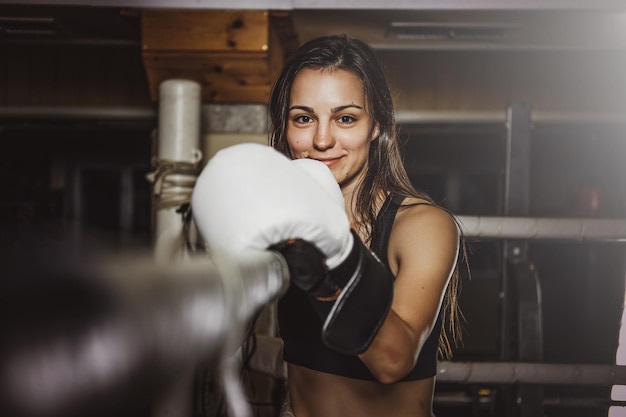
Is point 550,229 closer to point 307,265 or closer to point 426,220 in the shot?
point 426,220

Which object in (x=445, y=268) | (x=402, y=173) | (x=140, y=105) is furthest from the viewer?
(x=140, y=105)

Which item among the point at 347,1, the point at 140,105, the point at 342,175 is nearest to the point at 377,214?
the point at 342,175

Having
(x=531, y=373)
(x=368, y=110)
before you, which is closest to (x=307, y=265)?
(x=368, y=110)

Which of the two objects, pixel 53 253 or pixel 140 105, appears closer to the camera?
pixel 53 253

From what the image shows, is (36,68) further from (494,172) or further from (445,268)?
(494,172)

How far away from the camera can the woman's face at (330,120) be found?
4.09 feet

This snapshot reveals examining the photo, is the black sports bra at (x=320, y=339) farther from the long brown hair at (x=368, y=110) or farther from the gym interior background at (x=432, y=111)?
the gym interior background at (x=432, y=111)

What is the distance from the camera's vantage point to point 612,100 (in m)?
4.12

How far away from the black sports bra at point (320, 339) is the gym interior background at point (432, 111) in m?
0.41

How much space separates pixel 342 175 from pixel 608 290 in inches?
203

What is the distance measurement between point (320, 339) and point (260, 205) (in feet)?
2.06

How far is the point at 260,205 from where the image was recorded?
638 millimetres

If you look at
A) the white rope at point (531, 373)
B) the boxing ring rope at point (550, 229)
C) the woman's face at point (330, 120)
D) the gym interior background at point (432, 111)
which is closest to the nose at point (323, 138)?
the woman's face at point (330, 120)

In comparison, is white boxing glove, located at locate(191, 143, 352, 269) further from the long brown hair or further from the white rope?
the white rope
